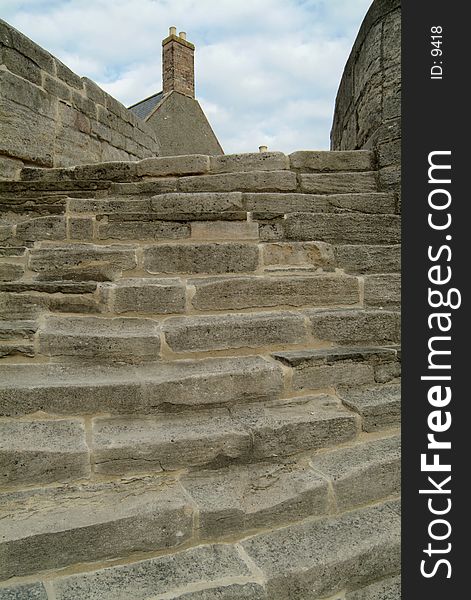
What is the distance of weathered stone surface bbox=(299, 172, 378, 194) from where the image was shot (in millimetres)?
3160

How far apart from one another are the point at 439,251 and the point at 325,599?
143cm

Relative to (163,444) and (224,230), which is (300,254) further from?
(163,444)

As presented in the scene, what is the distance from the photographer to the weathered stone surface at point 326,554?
1508 millimetres

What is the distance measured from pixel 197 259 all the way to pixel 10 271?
1.14 m

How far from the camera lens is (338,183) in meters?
3.18

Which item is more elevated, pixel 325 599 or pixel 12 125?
pixel 12 125

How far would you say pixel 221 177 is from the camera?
3115mm

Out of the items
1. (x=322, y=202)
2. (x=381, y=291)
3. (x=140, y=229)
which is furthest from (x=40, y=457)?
(x=322, y=202)

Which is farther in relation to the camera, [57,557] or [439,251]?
[439,251]

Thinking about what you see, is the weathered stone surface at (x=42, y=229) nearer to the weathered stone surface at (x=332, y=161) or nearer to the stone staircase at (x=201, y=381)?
the stone staircase at (x=201, y=381)

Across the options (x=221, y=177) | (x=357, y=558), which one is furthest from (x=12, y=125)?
(x=357, y=558)

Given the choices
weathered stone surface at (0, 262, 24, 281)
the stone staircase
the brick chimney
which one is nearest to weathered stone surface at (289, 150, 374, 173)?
the stone staircase

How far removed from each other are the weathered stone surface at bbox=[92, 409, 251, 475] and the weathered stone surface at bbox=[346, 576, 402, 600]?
2.09 feet

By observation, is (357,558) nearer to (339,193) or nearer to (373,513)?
(373,513)
